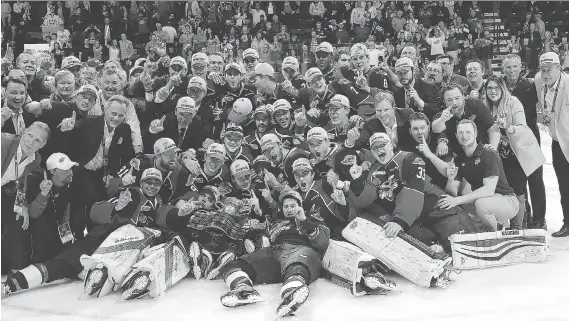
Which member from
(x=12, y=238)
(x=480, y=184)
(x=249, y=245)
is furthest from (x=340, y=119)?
(x=12, y=238)

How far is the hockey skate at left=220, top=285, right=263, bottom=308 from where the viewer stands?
12.0 feet

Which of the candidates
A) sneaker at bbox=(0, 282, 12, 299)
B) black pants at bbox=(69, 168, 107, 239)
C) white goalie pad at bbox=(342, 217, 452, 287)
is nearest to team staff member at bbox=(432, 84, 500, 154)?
white goalie pad at bbox=(342, 217, 452, 287)

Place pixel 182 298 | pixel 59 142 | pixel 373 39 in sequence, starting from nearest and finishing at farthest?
pixel 182 298
pixel 59 142
pixel 373 39

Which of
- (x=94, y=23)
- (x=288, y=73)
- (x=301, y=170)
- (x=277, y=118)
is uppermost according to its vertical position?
(x=94, y=23)

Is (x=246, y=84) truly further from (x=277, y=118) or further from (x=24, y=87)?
(x=24, y=87)

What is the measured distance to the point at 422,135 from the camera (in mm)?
4562

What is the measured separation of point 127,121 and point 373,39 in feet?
27.6

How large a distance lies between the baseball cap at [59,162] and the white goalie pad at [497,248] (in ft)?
9.04

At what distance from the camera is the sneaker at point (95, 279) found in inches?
150

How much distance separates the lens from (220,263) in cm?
418

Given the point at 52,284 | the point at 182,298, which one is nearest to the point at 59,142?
the point at 52,284

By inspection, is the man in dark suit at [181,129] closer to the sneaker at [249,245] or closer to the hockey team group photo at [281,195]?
the hockey team group photo at [281,195]

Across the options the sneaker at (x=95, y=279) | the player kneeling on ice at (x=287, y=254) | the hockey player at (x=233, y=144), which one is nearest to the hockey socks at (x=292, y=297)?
the player kneeling on ice at (x=287, y=254)

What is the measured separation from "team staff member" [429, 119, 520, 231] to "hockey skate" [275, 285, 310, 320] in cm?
141
